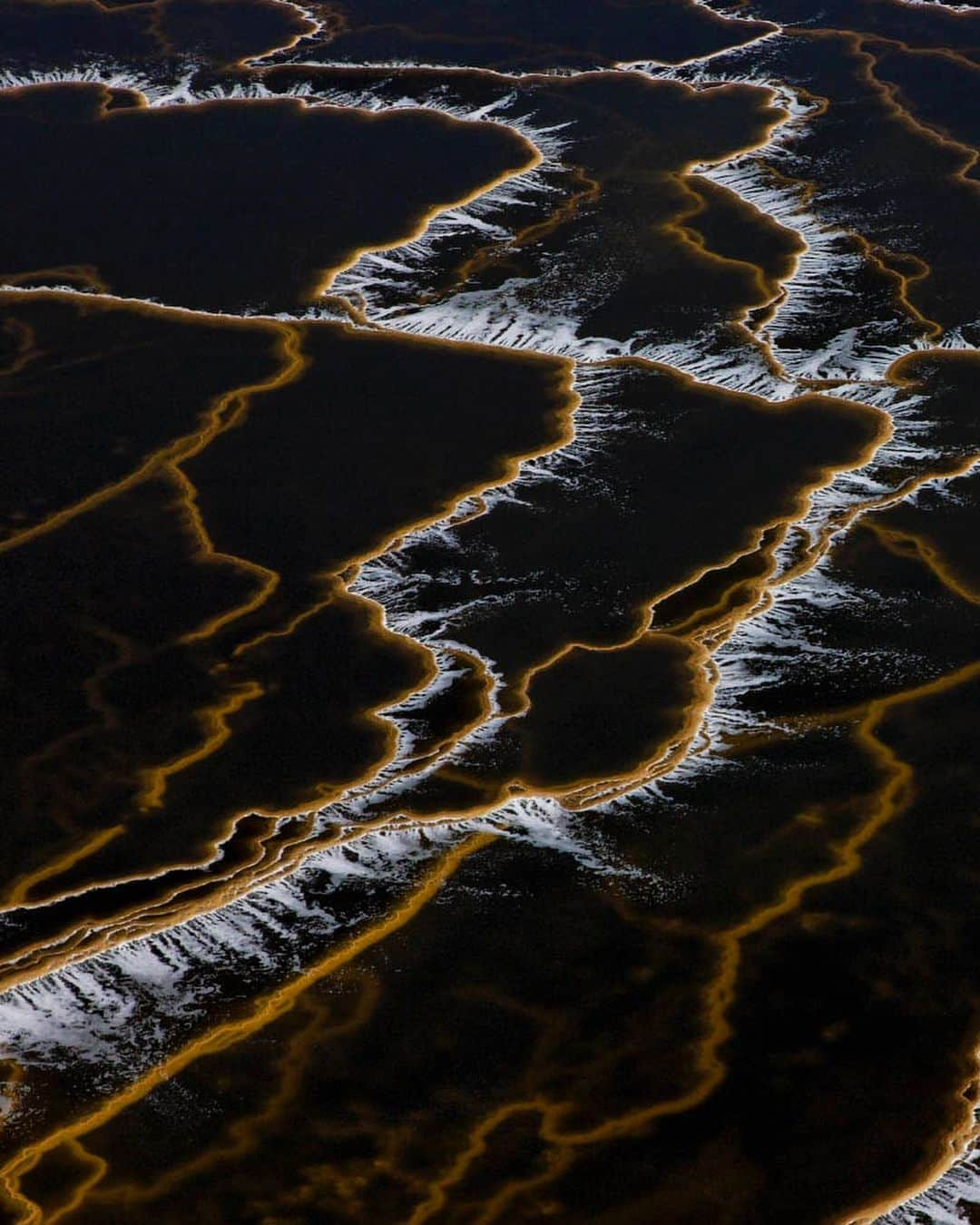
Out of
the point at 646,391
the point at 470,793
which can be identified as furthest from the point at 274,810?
the point at 646,391

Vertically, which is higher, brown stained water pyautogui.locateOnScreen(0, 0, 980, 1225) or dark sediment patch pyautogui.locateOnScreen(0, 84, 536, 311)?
dark sediment patch pyautogui.locateOnScreen(0, 84, 536, 311)

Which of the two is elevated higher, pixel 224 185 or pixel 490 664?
pixel 224 185

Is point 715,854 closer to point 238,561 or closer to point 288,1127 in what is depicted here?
point 288,1127

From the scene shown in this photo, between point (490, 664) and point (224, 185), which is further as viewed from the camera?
point (224, 185)

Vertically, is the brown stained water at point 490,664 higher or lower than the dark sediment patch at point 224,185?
lower

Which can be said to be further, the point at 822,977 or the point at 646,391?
the point at 646,391

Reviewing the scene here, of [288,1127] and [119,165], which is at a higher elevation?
[119,165]

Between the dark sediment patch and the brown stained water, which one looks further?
the dark sediment patch

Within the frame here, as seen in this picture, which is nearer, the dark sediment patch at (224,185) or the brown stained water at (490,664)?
the brown stained water at (490,664)
